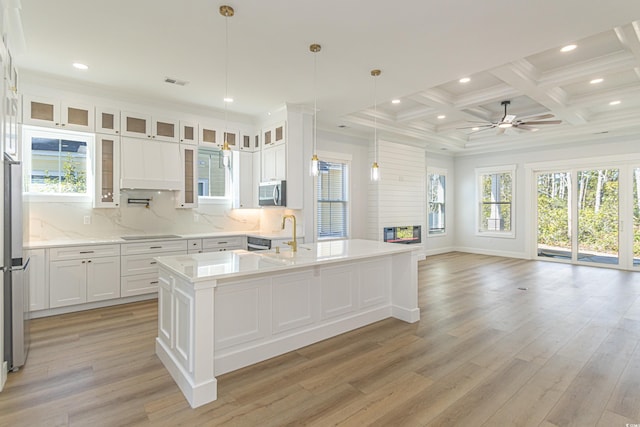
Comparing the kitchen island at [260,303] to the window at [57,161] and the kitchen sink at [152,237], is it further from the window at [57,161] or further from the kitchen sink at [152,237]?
the window at [57,161]

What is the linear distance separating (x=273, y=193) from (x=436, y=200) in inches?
223

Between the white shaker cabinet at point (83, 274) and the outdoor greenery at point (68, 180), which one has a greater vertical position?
the outdoor greenery at point (68, 180)

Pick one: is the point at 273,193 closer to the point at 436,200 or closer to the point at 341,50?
the point at 341,50

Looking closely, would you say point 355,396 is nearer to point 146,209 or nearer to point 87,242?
point 87,242

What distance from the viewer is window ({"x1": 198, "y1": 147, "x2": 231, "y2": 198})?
576cm

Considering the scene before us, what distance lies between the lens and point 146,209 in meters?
5.16

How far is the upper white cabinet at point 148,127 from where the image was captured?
468 cm

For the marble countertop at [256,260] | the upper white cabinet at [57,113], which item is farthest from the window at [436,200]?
the upper white cabinet at [57,113]

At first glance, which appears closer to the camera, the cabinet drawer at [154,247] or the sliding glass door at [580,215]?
the cabinet drawer at [154,247]

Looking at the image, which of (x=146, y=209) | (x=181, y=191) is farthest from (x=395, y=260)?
(x=146, y=209)

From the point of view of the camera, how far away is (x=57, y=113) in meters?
4.16

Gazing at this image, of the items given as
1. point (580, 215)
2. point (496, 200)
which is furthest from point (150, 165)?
point (580, 215)

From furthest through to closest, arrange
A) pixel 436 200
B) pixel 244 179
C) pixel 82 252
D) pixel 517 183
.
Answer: pixel 436 200
pixel 517 183
pixel 244 179
pixel 82 252

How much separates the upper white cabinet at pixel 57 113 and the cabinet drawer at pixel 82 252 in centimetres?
157
